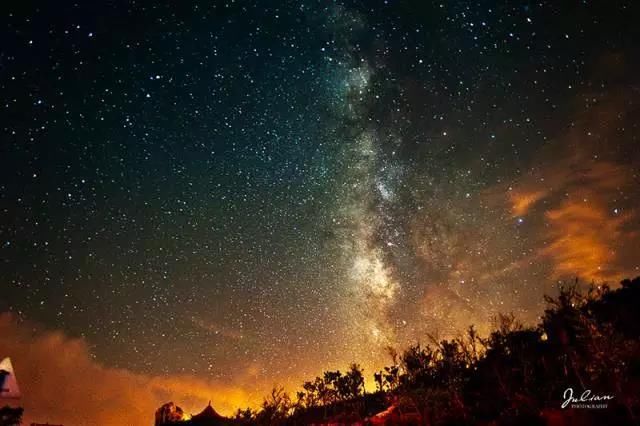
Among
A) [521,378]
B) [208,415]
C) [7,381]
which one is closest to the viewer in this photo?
[7,381]

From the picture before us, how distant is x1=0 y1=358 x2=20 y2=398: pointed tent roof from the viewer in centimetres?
1750

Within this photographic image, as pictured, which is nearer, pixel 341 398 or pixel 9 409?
pixel 9 409

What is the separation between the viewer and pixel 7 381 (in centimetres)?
1772

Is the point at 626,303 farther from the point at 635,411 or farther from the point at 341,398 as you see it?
the point at 341,398

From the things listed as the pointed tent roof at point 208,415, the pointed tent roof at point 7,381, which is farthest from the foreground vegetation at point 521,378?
the pointed tent roof at point 7,381

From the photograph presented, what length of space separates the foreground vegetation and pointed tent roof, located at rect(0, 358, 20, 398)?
19329 millimetres

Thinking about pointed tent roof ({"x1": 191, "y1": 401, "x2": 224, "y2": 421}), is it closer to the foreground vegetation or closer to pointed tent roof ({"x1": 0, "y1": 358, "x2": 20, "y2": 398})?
the foreground vegetation

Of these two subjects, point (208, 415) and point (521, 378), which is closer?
point (521, 378)

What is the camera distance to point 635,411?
1891 centimetres

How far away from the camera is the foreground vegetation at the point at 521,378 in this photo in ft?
69.0

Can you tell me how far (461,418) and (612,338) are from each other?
11059 mm

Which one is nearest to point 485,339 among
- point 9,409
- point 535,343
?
point 535,343

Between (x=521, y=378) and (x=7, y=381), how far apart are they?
34566 mm

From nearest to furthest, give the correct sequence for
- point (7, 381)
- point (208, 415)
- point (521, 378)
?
1. point (7, 381)
2. point (521, 378)
3. point (208, 415)
